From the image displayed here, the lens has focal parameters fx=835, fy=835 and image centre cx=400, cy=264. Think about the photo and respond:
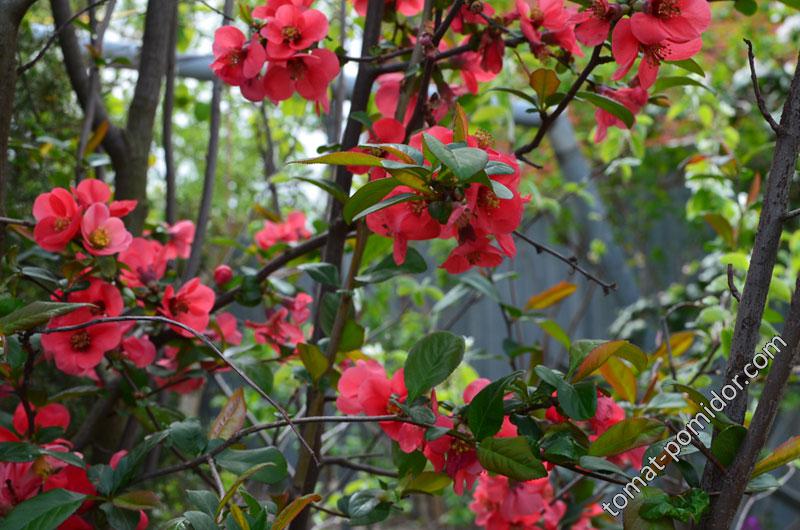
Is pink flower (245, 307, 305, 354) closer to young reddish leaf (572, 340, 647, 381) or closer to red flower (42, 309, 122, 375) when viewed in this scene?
red flower (42, 309, 122, 375)

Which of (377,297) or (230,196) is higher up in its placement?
(230,196)

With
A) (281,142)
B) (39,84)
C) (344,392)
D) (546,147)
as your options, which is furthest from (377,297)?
(546,147)

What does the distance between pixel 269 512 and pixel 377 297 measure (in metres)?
1.49

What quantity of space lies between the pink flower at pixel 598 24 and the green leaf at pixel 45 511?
0.52m

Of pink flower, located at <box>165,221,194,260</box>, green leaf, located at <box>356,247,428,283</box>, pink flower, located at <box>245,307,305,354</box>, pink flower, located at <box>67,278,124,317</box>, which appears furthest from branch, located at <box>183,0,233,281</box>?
green leaf, located at <box>356,247,428,283</box>

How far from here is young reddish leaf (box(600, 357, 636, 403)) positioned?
0.80 meters

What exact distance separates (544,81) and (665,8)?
Answer: 133 mm

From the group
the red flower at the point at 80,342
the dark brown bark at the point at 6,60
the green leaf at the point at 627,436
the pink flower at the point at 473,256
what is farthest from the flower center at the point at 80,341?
the green leaf at the point at 627,436

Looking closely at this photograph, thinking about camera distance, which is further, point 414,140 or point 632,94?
point 632,94

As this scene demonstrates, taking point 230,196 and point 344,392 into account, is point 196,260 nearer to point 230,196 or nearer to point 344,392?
point 344,392

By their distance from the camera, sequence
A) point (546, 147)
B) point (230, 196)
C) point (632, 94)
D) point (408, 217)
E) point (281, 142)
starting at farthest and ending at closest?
point (546, 147), point (230, 196), point (281, 142), point (632, 94), point (408, 217)

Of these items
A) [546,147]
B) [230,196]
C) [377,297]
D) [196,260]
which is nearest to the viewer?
[196,260]

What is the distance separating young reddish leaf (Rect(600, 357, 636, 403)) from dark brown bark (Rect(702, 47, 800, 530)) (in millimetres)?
209

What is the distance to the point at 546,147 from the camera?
430 cm
